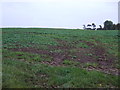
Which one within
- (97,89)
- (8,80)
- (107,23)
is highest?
(107,23)

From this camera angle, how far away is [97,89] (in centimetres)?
609

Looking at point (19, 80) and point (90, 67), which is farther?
point (90, 67)

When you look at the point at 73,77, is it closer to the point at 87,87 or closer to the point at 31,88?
the point at 87,87

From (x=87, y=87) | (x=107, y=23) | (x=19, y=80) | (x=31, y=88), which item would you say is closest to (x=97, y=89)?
(x=87, y=87)

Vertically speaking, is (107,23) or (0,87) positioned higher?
(107,23)

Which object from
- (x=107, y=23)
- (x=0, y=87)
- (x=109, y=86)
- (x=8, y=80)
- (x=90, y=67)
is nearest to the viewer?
(x=0, y=87)

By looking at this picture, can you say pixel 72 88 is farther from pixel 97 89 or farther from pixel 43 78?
pixel 43 78

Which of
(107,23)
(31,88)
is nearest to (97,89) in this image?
(31,88)

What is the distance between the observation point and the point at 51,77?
707cm

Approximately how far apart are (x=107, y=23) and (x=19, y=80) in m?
77.3

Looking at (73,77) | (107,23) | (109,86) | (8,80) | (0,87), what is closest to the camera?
(0,87)

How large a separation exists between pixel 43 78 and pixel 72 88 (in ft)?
5.30

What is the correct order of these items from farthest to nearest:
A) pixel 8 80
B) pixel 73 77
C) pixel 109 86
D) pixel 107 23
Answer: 1. pixel 107 23
2. pixel 73 77
3. pixel 109 86
4. pixel 8 80

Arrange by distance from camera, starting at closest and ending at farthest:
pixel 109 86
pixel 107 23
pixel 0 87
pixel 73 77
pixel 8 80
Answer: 1. pixel 0 87
2. pixel 8 80
3. pixel 109 86
4. pixel 73 77
5. pixel 107 23
